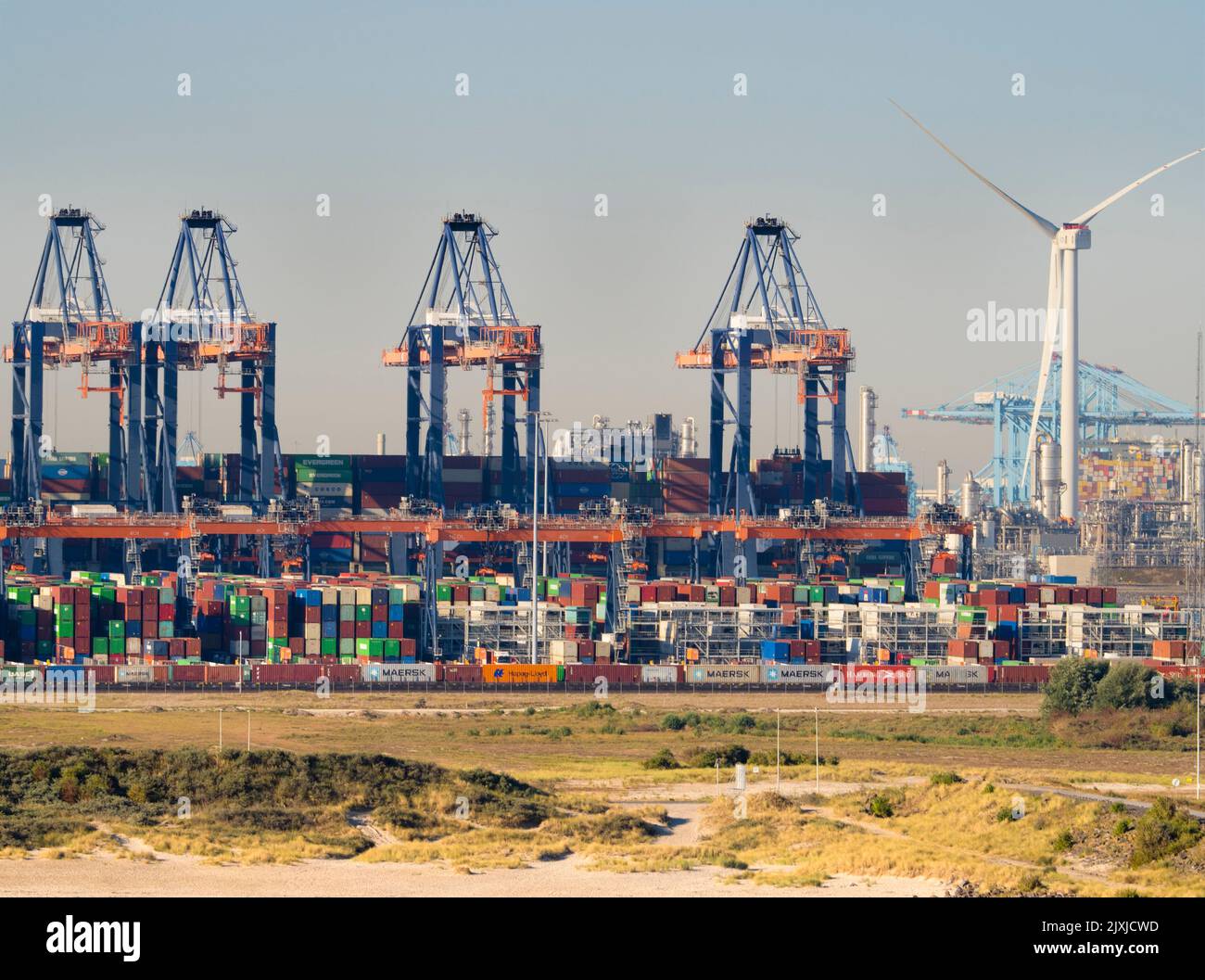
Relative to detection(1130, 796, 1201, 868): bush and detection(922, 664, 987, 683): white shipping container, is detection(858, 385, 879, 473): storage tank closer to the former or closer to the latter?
detection(922, 664, 987, 683): white shipping container

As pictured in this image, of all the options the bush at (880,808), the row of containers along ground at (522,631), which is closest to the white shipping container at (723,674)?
the row of containers along ground at (522,631)

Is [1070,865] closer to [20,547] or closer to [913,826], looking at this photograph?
[913,826]

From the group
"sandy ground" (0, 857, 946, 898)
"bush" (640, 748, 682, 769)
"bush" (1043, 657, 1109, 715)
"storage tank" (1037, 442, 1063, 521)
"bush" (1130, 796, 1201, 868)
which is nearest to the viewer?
"sandy ground" (0, 857, 946, 898)

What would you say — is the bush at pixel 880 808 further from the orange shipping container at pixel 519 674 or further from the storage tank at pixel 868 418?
the storage tank at pixel 868 418

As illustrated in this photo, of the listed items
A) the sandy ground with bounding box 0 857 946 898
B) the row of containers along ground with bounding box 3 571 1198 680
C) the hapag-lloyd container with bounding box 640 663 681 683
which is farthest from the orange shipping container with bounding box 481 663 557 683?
the sandy ground with bounding box 0 857 946 898

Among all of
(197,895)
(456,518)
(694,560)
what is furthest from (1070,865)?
(694,560)

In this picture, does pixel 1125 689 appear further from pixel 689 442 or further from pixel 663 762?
pixel 689 442
